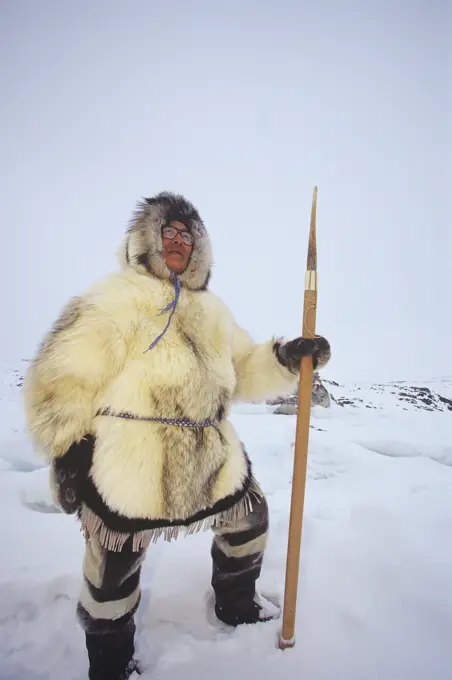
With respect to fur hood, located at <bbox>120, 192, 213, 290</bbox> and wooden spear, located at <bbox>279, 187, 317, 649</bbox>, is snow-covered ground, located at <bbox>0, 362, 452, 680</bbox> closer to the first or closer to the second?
wooden spear, located at <bbox>279, 187, 317, 649</bbox>

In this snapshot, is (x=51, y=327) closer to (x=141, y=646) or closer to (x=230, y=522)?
(x=230, y=522)

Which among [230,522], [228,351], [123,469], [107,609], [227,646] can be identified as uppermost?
[228,351]

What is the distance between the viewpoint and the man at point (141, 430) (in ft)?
4.46

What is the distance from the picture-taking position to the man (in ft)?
4.46

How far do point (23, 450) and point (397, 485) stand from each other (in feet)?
13.1

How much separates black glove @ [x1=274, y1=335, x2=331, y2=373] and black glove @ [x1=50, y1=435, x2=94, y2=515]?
962 millimetres

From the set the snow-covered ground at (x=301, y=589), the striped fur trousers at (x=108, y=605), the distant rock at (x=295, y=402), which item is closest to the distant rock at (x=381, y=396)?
the distant rock at (x=295, y=402)

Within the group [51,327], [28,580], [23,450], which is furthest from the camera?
[23,450]

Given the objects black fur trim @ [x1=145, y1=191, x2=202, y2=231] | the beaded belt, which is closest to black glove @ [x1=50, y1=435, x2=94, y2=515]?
the beaded belt

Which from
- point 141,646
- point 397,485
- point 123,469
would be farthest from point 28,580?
point 397,485

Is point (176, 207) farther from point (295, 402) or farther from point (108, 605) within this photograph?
point (295, 402)

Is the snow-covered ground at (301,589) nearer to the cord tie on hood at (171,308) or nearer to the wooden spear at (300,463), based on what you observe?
the wooden spear at (300,463)

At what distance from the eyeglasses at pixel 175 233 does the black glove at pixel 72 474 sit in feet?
3.34

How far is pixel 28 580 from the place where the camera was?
2.04 metres
